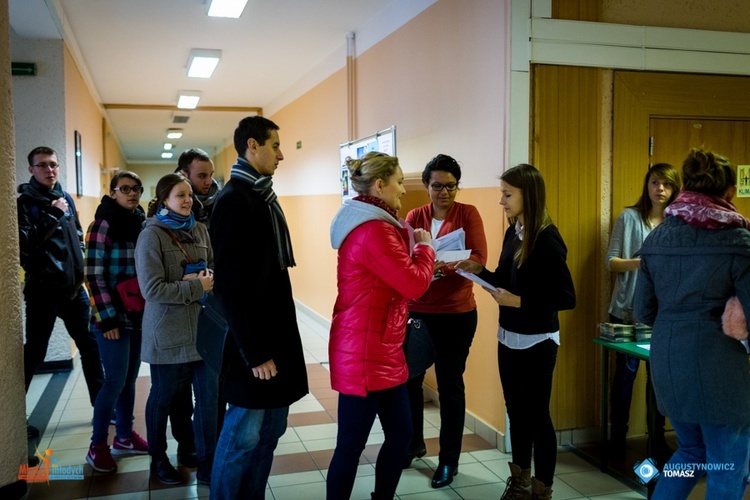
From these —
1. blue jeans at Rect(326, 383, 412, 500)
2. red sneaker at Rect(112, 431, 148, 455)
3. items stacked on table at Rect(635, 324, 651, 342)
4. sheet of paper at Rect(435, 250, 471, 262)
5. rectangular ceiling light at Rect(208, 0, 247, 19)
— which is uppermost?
rectangular ceiling light at Rect(208, 0, 247, 19)

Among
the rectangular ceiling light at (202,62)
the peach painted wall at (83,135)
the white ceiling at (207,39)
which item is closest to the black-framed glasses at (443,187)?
the white ceiling at (207,39)

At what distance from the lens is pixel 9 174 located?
220 centimetres

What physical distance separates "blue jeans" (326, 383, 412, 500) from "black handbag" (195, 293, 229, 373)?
493 mm

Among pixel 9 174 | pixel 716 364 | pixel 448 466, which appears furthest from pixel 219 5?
pixel 716 364

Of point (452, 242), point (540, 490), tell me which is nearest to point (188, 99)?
point (452, 242)

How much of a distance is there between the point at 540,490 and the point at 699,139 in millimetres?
2310

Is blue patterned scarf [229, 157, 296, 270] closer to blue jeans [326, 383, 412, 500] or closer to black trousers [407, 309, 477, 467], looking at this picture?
blue jeans [326, 383, 412, 500]

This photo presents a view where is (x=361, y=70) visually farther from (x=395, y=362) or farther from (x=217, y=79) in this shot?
(x=395, y=362)

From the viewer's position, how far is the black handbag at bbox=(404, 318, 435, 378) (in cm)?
254

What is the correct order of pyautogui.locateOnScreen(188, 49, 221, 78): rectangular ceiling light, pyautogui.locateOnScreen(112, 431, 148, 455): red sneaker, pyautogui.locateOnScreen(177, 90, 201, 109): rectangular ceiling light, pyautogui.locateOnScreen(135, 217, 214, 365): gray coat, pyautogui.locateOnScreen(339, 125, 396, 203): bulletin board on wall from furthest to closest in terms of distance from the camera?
pyautogui.locateOnScreen(177, 90, 201, 109): rectangular ceiling light, pyautogui.locateOnScreen(188, 49, 221, 78): rectangular ceiling light, pyautogui.locateOnScreen(339, 125, 396, 203): bulletin board on wall, pyautogui.locateOnScreen(112, 431, 148, 455): red sneaker, pyautogui.locateOnScreen(135, 217, 214, 365): gray coat

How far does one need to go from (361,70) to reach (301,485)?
3.98 m

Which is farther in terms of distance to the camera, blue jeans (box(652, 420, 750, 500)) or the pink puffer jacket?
the pink puffer jacket

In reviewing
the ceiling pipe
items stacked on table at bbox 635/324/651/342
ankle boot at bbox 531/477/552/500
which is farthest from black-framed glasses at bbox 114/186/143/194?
the ceiling pipe

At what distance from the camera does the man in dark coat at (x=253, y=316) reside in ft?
6.80
